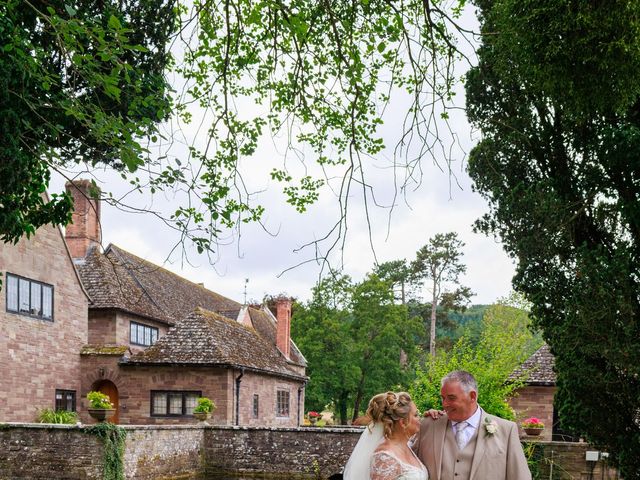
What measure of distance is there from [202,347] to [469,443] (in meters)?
22.6

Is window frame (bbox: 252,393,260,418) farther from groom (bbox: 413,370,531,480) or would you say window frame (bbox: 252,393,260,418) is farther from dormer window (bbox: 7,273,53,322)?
groom (bbox: 413,370,531,480)

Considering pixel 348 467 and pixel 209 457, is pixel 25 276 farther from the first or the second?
pixel 348 467

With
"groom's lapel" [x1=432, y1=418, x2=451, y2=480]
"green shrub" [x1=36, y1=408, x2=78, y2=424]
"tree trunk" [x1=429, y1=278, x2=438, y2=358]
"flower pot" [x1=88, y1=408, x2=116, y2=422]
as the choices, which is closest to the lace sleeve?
"groom's lapel" [x1=432, y1=418, x2=451, y2=480]

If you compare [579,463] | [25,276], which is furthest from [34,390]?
[579,463]

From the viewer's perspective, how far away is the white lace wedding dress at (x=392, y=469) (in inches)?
205

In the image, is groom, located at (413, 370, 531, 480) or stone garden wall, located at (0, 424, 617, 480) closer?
groom, located at (413, 370, 531, 480)

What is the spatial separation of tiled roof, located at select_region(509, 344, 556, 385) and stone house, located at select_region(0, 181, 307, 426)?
32.4 ft

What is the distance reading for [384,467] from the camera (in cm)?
531

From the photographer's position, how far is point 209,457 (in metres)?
A: 22.9

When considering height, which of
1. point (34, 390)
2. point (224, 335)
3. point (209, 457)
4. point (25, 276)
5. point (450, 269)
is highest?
point (450, 269)

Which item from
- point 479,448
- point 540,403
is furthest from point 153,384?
point 479,448

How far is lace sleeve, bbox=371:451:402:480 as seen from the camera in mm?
5266

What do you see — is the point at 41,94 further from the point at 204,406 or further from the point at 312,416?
the point at 312,416

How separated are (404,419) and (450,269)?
50567 mm
